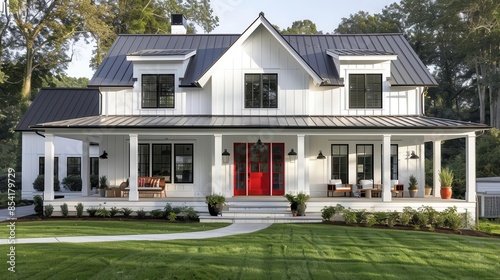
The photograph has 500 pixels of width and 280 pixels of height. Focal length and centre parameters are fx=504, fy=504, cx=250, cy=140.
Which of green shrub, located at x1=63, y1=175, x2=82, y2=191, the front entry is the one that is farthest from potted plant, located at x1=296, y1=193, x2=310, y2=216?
green shrub, located at x1=63, y1=175, x2=82, y2=191

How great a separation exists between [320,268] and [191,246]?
3493mm

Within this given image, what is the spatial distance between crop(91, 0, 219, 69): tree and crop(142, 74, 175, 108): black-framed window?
54.2 feet

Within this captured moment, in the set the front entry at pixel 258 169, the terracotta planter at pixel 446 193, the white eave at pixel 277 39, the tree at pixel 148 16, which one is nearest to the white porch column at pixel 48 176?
the white eave at pixel 277 39

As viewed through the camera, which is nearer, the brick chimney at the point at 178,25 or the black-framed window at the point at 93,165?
the brick chimney at the point at 178,25

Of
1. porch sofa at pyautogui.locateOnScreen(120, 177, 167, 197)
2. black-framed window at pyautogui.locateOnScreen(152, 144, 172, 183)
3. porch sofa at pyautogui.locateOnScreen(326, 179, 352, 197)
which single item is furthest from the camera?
black-framed window at pyautogui.locateOnScreen(152, 144, 172, 183)

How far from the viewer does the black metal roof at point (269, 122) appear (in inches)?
715

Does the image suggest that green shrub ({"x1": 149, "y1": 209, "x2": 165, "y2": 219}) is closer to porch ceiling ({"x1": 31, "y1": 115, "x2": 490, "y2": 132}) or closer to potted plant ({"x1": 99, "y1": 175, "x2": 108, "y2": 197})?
porch ceiling ({"x1": 31, "y1": 115, "x2": 490, "y2": 132})

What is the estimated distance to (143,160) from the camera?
69.3 ft

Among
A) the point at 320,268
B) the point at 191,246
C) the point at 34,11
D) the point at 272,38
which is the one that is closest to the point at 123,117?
the point at 272,38

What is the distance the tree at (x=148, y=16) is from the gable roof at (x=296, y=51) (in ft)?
44.2

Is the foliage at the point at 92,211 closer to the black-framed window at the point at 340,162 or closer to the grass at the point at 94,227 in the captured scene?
the grass at the point at 94,227

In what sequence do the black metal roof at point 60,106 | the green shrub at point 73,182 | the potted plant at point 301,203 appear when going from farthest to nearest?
the green shrub at point 73,182, the black metal roof at point 60,106, the potted plant at point 301,203

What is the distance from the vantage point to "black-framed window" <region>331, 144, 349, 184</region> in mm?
20906

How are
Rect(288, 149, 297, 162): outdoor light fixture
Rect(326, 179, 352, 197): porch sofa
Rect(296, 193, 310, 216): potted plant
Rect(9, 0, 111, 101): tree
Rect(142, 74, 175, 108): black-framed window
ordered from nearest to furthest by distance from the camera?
1. Rect(296, 193, 310, 216): potted plant
2. Rect(326, 179, 352, 197): porch sofa
3. Rect(288, 149, 297, 162): outdoor light fixture
4. Rect(142, 74, 175, 108): black-framed window
5. Rect(9, 0, 111, 101): tree
